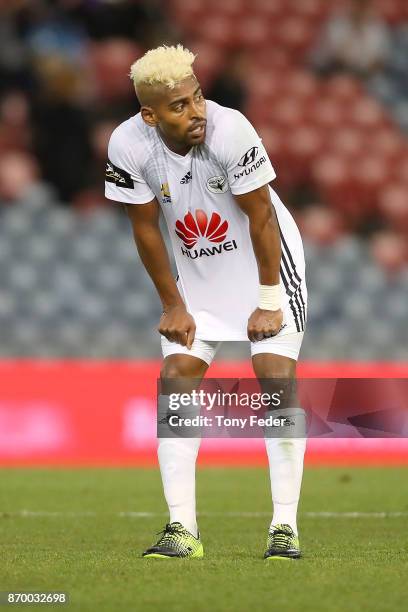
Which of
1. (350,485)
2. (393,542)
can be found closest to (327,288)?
(350,485)

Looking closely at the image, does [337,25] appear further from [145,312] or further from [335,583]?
[335,583]

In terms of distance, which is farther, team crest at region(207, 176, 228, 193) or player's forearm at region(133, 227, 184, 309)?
player's forearm at region(133, 227, 184, 309)

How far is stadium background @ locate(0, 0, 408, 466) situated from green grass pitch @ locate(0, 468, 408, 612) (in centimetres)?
74

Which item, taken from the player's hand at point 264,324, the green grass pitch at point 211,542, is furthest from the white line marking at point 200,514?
the player's hand at point 264,324

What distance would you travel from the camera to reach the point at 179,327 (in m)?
4.86

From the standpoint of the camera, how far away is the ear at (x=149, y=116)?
4648 millimetres

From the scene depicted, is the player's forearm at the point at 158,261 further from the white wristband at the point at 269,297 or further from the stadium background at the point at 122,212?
the stadium background at the point at 122,212

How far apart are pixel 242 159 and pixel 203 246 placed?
422 mm

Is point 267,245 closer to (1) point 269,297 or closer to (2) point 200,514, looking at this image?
(1) point 269,297

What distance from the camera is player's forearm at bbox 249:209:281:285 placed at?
464cm

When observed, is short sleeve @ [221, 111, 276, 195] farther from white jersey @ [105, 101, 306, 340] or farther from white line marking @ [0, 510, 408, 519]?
white line marking @ [0, 510, 408, 519]

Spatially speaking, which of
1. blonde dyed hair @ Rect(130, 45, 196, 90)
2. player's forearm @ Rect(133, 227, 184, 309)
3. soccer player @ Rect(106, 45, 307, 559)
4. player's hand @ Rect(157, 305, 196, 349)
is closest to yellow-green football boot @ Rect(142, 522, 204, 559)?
soccer player @ Rect(106, 45, 307, 559)

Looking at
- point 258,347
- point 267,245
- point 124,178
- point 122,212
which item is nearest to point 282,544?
point 258,347

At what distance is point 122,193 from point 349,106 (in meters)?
9.84
